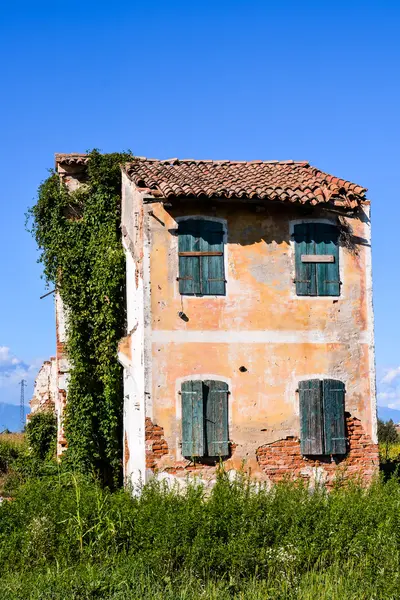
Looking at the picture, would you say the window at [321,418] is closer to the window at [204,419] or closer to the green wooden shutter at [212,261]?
the window at [204,419]

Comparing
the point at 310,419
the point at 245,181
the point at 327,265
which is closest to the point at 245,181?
the point at 245,181

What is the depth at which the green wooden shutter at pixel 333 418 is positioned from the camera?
60.4 feet

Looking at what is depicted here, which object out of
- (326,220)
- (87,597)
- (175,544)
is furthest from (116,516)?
(326,220)

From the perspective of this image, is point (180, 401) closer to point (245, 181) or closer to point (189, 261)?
point (189, 261)

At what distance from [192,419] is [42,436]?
21.2 ft

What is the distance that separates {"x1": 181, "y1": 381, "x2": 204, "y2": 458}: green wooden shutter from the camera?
17844mm

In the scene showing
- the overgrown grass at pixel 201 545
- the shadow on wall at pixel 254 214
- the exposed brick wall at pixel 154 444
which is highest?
the shadow on wall at pixel 254 214

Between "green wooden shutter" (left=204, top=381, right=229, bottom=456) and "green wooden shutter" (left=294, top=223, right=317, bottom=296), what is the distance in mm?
2717

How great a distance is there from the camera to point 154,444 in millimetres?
17828

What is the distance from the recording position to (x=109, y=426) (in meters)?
21.3

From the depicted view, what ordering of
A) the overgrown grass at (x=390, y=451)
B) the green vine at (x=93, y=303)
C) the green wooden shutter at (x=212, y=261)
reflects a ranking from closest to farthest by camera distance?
the green wooden shutter at (x=212, y=261)
the green vine at (x=93, y=303)
the overgrown grass at (x=390, y=451)

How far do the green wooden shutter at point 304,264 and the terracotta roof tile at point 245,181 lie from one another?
73cm

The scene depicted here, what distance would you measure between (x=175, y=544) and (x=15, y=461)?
954 centimetres

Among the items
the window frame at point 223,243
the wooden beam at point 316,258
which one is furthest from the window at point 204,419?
the wooden beam at point 316,258
